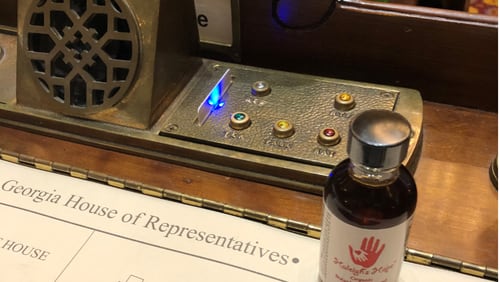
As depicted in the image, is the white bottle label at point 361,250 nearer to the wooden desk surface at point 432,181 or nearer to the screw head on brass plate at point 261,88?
the wooden desk surface at point 432,181

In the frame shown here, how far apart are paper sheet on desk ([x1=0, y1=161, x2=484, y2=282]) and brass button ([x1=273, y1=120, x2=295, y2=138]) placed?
103 millimetres

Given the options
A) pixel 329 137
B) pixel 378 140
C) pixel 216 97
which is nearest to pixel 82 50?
pixel 216 97

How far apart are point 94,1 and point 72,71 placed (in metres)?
0.08

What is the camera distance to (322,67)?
787 mm

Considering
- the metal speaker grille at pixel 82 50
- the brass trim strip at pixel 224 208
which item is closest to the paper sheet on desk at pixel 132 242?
the brass trim strip at pixel 224 208

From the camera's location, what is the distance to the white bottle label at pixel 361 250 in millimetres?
477

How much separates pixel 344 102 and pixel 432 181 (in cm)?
13

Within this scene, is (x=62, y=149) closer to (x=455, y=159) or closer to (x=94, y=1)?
(x=94, y=1)

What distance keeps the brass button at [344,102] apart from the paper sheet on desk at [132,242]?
17 centimetres

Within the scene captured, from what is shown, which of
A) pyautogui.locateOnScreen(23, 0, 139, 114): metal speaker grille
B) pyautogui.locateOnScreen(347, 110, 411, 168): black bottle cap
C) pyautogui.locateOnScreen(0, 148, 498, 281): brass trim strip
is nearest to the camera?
pyautogui.locateOnScreen(347, 110, 411, 168): black bottle cap

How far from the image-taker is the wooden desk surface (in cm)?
60

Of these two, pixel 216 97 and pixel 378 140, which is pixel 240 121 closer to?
pixel 216 97

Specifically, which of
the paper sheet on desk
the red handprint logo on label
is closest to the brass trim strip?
the paper sheet on desk

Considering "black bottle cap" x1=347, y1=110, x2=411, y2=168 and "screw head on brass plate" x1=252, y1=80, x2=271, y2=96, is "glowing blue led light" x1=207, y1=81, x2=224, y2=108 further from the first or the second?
"black bottle cap" x1=347, y1=110, x2=411, y2=168
